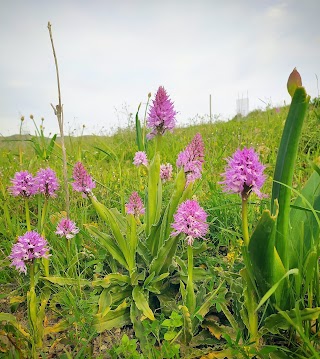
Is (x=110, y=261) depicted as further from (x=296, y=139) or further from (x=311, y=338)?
(x=296, y=139)

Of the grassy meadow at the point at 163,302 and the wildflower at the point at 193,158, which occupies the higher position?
the wildflower at the point at 193,158

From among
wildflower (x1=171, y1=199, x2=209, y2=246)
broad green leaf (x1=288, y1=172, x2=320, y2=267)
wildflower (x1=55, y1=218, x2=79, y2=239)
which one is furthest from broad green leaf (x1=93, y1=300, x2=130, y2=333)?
broad green leaf (x1=288, y1=172, x2=320, y2=267)

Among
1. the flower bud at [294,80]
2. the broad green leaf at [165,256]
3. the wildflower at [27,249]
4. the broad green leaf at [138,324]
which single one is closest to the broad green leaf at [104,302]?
the broad green leaf at [138,324]

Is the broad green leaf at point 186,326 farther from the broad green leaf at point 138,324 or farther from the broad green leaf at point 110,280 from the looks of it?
the broad green leaf at point 110,280

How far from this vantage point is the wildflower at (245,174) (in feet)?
3.51

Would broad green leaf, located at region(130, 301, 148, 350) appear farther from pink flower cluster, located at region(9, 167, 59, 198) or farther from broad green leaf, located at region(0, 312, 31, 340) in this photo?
pink flower cluster, located at region(9, 167, 59, 198)

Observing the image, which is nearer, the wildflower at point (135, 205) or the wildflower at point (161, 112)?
the wildflower at point (161, 112)

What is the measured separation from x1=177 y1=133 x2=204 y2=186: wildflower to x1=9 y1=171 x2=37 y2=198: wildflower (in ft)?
2.46

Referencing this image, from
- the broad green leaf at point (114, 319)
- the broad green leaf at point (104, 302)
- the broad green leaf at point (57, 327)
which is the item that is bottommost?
the broad green leaf at point (57, 327)

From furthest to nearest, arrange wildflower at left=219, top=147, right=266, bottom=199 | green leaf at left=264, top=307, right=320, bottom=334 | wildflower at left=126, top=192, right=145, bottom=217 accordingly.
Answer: wildflower at left=126, top=192, right=145, bottom=217, green leaf at left=264, top=307, right=320, bottom=334, wildflower at left=219, top=147, right=266, bottom=199

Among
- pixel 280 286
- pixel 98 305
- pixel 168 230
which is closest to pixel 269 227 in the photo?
pixel 280 286

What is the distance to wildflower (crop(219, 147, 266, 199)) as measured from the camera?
3.51 ft

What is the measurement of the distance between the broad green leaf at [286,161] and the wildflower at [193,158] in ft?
1.51

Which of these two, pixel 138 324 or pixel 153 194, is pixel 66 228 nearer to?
pixel 153 194
